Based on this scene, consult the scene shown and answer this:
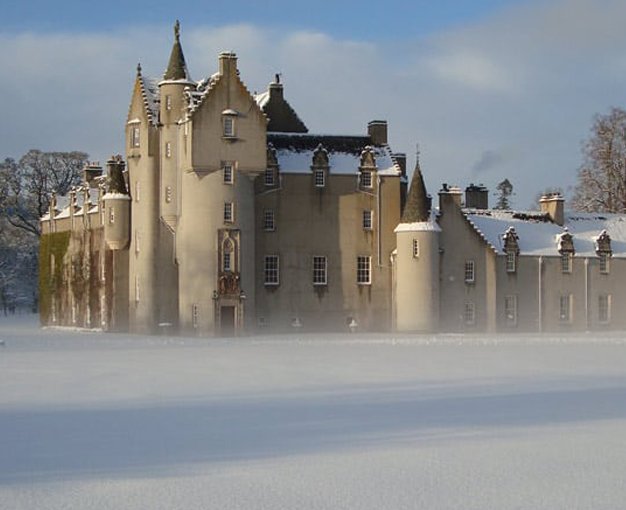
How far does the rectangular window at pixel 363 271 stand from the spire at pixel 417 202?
3398 millimetres

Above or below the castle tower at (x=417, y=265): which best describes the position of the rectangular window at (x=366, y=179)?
above

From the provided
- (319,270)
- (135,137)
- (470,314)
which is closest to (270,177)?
(319,270)

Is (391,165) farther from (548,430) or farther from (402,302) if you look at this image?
(548,430)

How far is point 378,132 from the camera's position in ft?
218

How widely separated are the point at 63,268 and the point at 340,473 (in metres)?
60.8

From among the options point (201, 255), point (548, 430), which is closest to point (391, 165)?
point (201, 255)

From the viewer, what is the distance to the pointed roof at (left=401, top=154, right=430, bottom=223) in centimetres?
6238

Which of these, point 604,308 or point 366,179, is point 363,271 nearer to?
point 366,179

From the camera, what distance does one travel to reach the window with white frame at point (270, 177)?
6288cm

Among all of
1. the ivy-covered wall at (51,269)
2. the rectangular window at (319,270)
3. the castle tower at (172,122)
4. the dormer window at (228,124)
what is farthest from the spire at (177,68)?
the ivy-covered wall at (51,269)

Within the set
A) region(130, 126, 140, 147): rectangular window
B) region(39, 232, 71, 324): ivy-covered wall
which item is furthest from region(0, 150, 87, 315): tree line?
region(130, 126, 140, 147): rectangular window

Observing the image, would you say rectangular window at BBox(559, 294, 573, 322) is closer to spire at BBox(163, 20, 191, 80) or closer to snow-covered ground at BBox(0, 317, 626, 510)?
spire at BBox(163, 20, 191, 80)

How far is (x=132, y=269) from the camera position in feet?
211

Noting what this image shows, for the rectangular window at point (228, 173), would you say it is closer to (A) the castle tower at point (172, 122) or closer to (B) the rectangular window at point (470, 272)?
(A) the castle tower at point (172, 122)
